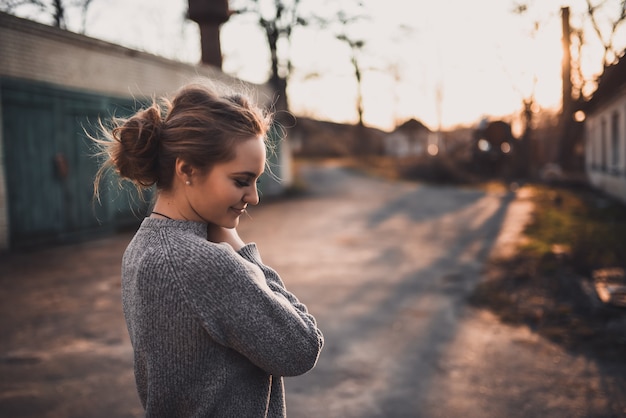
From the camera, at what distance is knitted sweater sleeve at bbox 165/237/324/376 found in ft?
3.78

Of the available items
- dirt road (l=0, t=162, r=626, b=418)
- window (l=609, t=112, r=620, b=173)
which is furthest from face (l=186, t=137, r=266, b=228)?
window (l=609, t=112, r=620, b=173)

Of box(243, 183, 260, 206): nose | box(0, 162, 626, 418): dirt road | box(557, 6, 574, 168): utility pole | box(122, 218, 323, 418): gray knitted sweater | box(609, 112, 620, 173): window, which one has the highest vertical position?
box(557, 6, 574, 168): utility pole

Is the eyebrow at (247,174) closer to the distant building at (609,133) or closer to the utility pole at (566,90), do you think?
the distant building at (609,133)

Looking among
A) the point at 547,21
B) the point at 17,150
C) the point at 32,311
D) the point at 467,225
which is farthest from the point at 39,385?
the point at 547,21

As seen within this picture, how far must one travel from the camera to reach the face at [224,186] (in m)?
1.30

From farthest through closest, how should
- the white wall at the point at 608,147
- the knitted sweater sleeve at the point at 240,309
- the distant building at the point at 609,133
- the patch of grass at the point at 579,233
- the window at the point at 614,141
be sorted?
the window at the point at 614,141
the white wall at the point at 608,147
the distant building at the point at 609,133
the patch of grass at the point at 579,233
the knitted sweater sleeve at the point at 240,309

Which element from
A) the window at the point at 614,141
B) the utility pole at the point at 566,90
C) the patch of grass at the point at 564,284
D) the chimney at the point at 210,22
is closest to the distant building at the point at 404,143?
the utility pole at the point at 566,90

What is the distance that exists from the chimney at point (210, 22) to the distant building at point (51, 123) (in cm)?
332

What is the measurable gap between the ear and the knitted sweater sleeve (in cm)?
22

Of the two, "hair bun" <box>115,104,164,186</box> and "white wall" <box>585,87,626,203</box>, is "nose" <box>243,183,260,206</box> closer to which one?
"hair bun" <box>115,104,164,186</box>

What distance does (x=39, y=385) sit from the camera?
3.56 metres

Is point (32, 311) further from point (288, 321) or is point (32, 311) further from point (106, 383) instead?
point (288, 321)

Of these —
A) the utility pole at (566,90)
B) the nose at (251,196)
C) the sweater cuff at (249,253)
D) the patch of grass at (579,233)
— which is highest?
the utility pole at (566,90)

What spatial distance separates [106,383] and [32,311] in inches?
86.6
